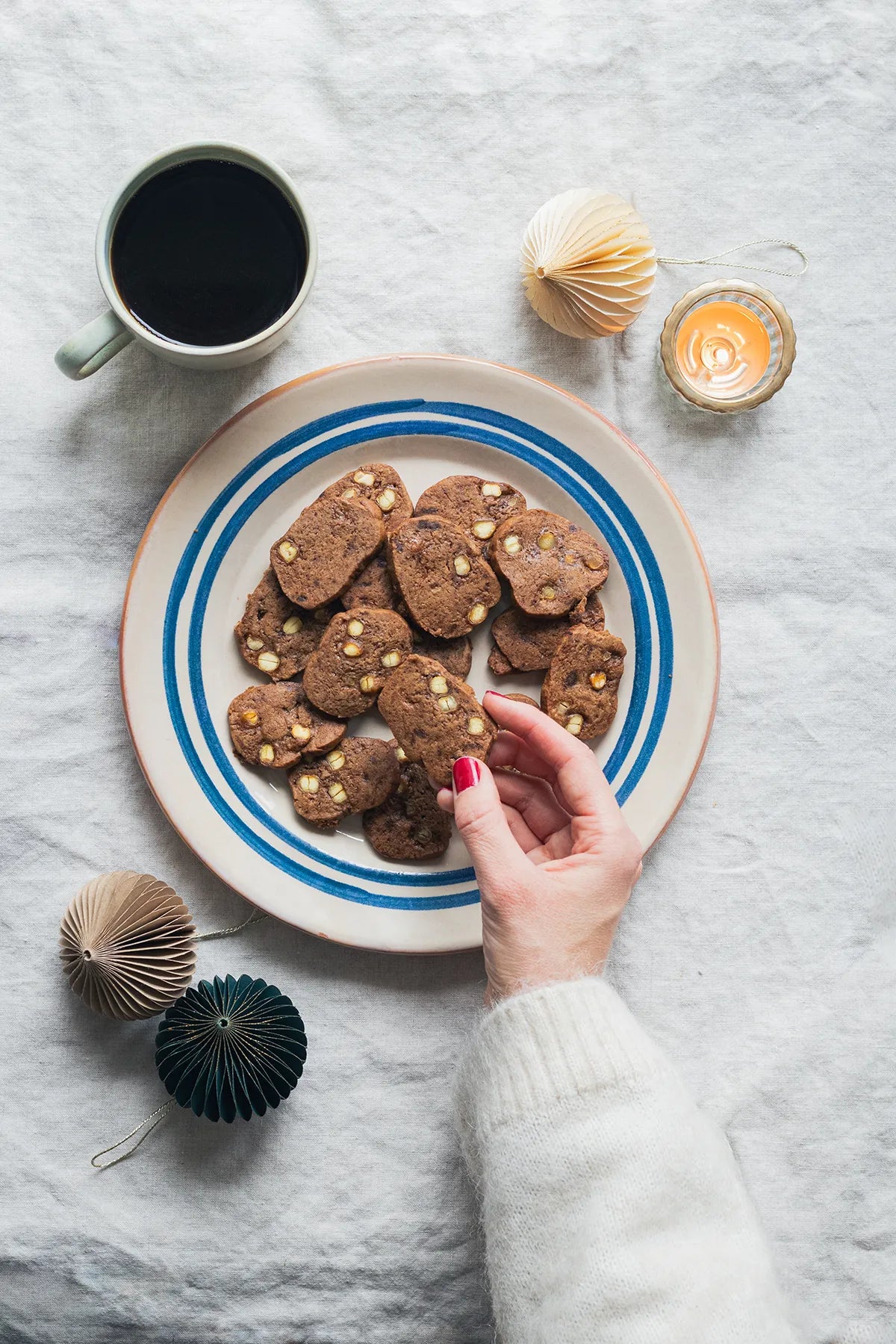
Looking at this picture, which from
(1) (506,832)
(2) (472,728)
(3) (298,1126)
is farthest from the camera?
(3) (298,1126)

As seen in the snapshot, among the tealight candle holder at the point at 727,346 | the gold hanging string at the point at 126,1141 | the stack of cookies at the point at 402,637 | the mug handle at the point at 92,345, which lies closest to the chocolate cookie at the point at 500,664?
the stack of cookies at the point at 402,637

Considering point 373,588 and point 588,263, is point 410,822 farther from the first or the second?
point 588,263

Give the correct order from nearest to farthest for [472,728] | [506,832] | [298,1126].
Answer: [506,832], [472,728], [298,1126]

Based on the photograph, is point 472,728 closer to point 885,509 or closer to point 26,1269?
point 885,509

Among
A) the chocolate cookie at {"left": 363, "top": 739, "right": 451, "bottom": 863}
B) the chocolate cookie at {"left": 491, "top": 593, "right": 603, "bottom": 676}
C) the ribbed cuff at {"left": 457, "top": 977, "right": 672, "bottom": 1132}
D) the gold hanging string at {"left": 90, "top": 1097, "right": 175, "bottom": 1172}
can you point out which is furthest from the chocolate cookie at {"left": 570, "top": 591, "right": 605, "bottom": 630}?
the gold hanging string at {"left": 90, "top": 1097, "right": 175, "bottom": 1172}

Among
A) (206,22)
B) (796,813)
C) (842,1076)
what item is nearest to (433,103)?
(206,22)

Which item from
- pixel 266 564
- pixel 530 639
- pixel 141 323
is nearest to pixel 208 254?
pixel 141 323
